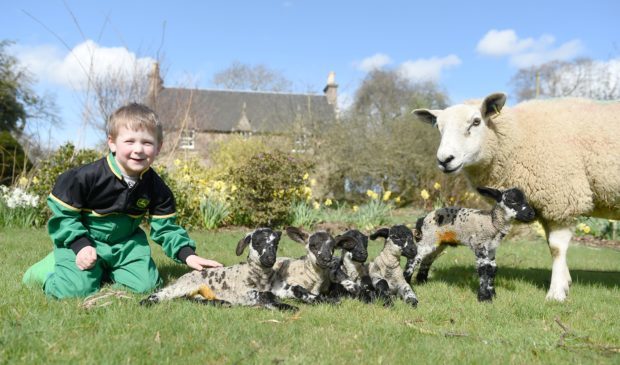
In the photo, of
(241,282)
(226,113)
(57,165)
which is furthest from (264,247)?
(226,113)

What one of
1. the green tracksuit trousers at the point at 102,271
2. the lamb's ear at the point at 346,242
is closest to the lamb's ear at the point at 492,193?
the lamb's ear at the point at 346,242

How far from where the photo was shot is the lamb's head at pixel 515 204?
182 inches

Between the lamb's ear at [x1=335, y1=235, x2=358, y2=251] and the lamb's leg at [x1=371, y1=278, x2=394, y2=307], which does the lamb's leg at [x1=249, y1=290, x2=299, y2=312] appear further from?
the lamb's leg at [x1=371, y1=278, x2=394, y2=307]

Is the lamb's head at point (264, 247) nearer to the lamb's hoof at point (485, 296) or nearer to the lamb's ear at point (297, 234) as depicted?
the lamb's ear at point (297, 234)

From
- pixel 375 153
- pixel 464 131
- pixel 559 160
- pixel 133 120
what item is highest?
pixel 375 153

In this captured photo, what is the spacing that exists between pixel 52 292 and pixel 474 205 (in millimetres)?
11630

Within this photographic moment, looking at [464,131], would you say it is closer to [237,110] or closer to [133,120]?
[133,120]

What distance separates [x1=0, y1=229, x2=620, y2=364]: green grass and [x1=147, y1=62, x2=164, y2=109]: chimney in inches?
510

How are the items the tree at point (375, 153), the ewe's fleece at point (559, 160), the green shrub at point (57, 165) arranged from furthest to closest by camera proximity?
the tree at point (375, 153) → the green shrub at point (57, 165) → the ewe's fleece at point (559, 160)

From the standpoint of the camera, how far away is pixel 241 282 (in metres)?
4.20

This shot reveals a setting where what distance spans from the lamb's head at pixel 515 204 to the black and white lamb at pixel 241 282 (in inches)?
86.9

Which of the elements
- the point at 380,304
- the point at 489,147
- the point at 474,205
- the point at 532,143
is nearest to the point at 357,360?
the point at 380,304

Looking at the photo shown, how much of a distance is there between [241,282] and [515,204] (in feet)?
8.76

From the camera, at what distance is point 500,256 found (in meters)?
8.28
